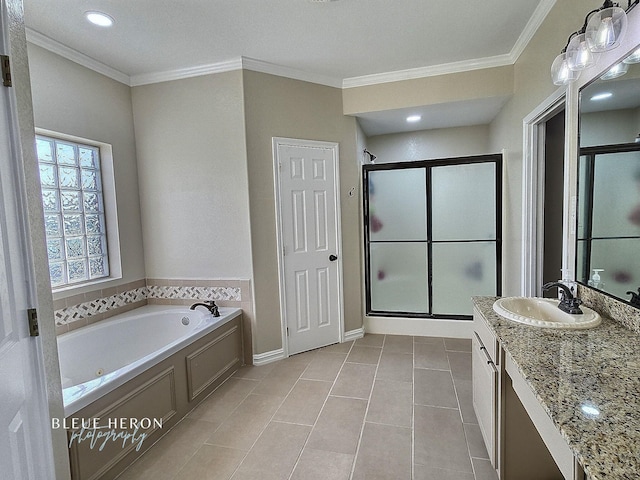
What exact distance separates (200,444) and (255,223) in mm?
1718

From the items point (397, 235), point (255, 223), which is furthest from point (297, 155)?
point (397, 235)

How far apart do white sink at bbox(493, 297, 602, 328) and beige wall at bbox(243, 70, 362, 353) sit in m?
1.94

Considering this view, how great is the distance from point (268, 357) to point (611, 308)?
100 inches

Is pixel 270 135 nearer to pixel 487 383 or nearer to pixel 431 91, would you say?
pixel 431 91

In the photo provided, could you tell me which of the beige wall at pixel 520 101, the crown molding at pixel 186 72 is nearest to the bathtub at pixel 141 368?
the crown molding at pixel 186 72

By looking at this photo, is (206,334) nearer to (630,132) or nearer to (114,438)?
→ (114,438)

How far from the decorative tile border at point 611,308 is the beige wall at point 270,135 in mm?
2173

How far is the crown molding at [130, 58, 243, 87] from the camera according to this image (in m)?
2.78

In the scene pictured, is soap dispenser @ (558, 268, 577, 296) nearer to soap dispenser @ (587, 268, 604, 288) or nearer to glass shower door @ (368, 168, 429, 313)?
soap dispenser @ (587, 268, 604, 288)

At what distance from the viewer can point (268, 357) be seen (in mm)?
3016

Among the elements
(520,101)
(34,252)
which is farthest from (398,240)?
(34,252)

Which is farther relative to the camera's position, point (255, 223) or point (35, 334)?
point (255, 223)

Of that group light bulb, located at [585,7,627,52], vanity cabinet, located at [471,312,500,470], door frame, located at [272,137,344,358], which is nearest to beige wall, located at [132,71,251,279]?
door frame, located at [272,137,344,358]

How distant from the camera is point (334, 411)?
7.30 ft
